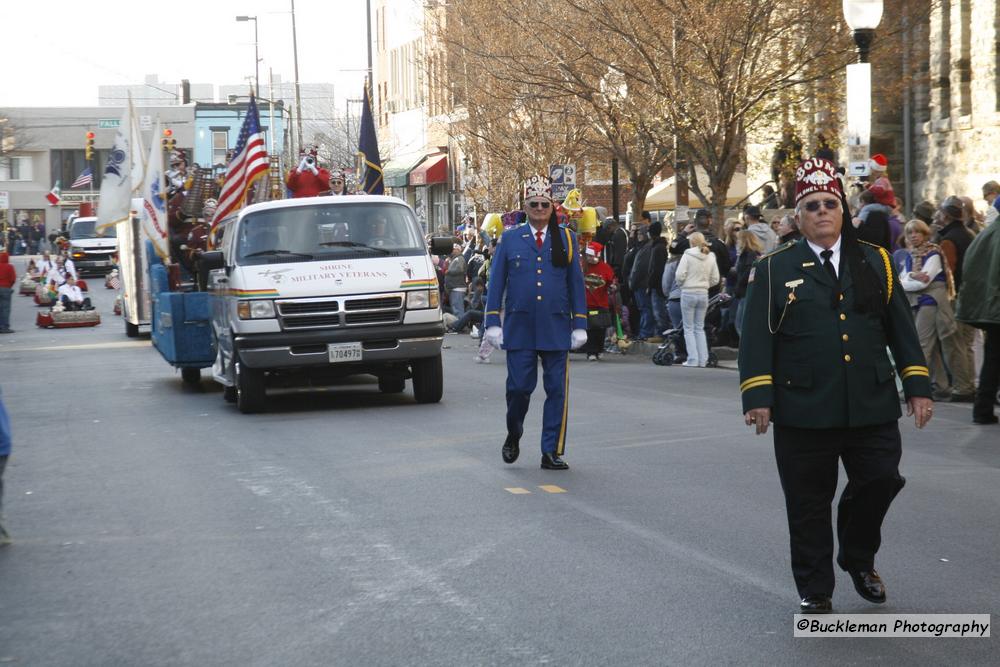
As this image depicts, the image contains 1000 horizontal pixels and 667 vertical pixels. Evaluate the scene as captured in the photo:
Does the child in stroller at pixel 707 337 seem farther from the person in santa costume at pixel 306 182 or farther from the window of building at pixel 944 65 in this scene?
the window of building at pixel 944 65

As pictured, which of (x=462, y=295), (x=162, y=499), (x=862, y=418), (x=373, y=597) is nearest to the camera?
(x=862, y=418)

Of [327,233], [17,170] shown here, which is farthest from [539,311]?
[17,170]

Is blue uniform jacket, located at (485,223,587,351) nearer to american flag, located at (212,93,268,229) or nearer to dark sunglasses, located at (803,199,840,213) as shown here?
dark sunglasses, located at (803,199,840,213)

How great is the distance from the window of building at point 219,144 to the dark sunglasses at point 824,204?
9484 centimetres

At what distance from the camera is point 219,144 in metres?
99.2

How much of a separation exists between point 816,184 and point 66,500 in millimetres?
5918

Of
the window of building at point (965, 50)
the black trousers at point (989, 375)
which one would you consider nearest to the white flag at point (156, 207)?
the black trousers at point (989, 375)

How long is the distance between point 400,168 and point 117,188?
144 ft

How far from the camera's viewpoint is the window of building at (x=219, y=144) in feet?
324

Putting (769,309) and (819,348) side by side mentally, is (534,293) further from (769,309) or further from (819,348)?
(819,348)

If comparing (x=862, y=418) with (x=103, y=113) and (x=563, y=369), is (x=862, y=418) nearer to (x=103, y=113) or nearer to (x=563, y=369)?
(x=563, y=369)

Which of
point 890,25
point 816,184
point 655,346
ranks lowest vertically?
point 655,346

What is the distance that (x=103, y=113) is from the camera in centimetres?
9962

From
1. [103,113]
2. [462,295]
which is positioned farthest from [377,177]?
[103,113]
